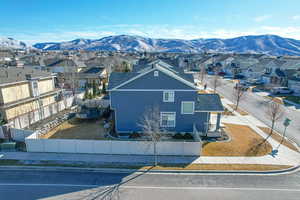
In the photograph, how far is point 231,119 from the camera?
2608cm

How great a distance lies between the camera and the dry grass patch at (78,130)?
66.9 ft

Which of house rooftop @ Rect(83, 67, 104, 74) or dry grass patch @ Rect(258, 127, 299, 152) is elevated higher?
house rooftop @ Rect(83, 67, 104, 74)

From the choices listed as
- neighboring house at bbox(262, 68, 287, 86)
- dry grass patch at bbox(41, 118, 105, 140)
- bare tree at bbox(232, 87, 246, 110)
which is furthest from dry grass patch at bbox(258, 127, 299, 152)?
neighboring house at bbox(262, 68, 287, 86)

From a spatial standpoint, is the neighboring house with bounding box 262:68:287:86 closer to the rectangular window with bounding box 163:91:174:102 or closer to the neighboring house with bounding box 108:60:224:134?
the neighboring house with bounding box 108:60:224:134

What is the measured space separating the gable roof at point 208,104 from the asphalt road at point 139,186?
316 inches

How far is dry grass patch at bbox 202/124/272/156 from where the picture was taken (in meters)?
16.8

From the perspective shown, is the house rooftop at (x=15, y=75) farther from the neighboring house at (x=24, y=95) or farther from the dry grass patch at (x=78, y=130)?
the dry grass patch at (x=78, y=130)

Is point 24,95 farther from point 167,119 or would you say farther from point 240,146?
point 240,146

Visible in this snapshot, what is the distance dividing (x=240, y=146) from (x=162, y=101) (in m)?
9.77

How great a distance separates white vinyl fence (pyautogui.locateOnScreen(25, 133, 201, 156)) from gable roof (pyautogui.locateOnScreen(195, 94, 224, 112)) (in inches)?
217

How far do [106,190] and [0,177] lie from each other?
9042 millimetres

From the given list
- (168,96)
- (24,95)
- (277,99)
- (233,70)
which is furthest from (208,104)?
(233,70)

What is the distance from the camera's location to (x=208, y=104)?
67.3 feet

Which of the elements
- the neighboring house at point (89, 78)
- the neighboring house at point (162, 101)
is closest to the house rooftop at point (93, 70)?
the neighboring house at point (89, 78)
